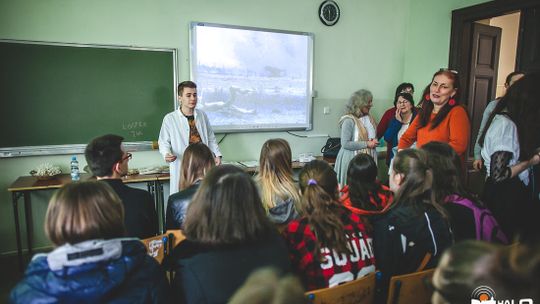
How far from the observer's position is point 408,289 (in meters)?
1.29

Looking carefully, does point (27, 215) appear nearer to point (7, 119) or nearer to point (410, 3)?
point (7, 119)

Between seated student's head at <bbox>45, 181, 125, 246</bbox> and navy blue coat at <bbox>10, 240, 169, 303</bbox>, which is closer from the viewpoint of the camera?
navy blue coat at <bbox>10, 240, 169, 303</bbox>

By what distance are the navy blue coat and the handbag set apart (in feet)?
11.2

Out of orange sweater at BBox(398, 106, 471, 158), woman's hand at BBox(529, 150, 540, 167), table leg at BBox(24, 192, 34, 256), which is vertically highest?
orange sweater at BBox(398, 106, 471, 158)

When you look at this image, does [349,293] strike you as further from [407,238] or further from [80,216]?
[80,216]

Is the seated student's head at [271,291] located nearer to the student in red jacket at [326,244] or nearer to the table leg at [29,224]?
the student in red jacket at [326,244]

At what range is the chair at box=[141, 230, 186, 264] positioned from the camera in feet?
5.29

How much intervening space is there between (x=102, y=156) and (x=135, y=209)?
35 cm

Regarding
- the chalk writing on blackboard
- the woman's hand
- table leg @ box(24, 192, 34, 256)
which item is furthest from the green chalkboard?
the woman's hand

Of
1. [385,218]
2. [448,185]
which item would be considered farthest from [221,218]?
[448,185]

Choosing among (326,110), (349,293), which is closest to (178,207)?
(349,293)

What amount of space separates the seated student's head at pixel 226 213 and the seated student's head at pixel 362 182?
77 centimetres

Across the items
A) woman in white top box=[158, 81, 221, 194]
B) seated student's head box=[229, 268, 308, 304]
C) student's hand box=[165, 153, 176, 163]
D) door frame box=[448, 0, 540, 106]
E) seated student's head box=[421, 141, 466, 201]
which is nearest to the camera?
seated student's head box=[229, 268, 308, 304]

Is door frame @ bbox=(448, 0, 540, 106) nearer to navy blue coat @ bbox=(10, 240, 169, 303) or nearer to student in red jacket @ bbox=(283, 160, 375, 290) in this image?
student in red jacket @ bbox=(283, 160, 375, 290)
